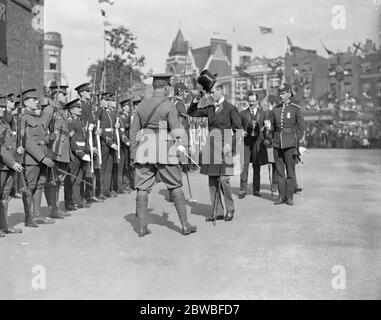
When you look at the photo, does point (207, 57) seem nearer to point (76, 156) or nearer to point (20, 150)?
point (76, 156)

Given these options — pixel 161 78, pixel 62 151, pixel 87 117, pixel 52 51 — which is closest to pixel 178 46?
pixel 52 51

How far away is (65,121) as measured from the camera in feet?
29.9

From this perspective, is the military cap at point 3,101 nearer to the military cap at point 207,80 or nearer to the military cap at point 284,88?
the military cap at point 207,80

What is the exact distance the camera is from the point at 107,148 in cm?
1109

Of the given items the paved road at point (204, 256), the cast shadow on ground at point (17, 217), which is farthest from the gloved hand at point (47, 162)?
the cast shadow on ground at point (17, 217)

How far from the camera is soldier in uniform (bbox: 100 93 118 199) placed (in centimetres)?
1094

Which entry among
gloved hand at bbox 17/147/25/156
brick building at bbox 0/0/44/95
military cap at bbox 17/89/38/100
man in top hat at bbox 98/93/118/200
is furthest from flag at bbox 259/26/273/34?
gloved hand at bbox 17/147/25/156

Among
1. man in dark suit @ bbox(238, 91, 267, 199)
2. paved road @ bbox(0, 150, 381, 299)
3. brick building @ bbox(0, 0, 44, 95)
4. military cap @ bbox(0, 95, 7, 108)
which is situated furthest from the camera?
brick building @ bbox(0, 0, 44, 95)

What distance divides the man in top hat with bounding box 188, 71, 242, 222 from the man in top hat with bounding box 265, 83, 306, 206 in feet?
A: 5.59

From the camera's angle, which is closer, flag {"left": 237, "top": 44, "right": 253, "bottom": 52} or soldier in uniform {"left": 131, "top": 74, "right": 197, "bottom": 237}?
soldier in uniform {"left": 131, "top": 74, "right": 197, "bottom": 237}

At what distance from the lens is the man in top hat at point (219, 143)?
8.45 metres

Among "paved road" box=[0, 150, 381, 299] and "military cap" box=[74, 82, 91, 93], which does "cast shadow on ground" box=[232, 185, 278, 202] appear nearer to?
"paved road" box=[0, 150, 381, 299]

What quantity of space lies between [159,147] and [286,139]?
3463 millimetres
